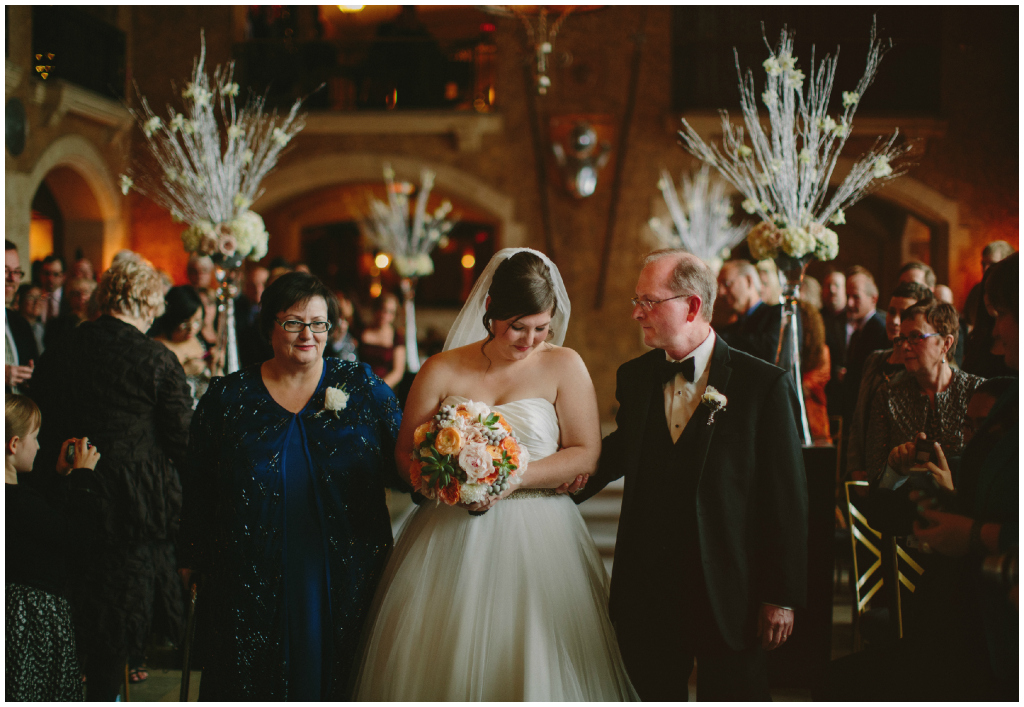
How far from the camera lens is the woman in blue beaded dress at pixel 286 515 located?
230 centimetres

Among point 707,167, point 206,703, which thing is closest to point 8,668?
point 206,703

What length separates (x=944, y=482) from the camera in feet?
6.26

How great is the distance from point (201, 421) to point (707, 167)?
7.82 m

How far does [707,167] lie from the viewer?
9125 millimetres

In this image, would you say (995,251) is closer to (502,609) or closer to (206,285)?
(502,609)

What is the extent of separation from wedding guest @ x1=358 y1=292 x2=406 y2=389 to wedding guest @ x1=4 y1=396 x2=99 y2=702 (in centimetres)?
399

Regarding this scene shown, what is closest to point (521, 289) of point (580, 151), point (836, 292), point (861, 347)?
point (861, 347)

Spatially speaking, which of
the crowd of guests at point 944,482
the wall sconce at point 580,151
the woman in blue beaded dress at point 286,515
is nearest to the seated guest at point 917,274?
the crowd of guests at point 944,482

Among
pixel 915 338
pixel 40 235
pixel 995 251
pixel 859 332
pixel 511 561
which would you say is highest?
pixel 40 235

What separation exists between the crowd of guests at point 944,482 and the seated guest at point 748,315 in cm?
9

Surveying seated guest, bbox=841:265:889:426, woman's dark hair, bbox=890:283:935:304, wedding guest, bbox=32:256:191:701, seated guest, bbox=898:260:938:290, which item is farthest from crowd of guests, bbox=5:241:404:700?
seated guest, bbox=898:260:938:290

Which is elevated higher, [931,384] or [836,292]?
[836,292]

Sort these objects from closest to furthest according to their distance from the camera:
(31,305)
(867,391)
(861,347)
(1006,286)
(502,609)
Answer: (1006,286), (502,609), (867,391), (861,347), (31,305)

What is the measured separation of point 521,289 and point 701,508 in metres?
0.77
